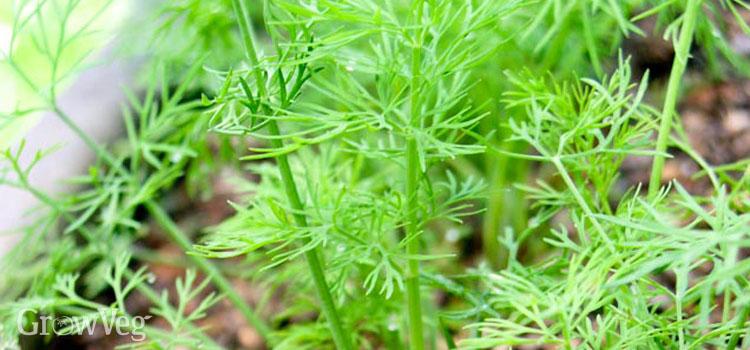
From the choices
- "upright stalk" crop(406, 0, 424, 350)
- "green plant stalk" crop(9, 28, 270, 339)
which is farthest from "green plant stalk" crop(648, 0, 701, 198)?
"green plant stalk" crop(9, 28, 270, 339)

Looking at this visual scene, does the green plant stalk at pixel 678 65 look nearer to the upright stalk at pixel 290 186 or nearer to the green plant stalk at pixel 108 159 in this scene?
the upright stalk at pixel 290 186

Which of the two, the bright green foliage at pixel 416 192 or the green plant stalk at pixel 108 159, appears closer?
the bright green foliage at pixel 416 192

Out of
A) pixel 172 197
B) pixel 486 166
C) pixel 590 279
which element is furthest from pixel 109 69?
pixel 590 279

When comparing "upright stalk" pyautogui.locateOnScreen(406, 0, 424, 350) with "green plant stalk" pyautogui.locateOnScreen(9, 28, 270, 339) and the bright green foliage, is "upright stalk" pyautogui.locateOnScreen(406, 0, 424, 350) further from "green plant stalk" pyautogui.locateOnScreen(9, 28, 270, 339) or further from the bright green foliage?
"green plant stalk" pyautogui.locateOnScreen(9, 28, 270, 339)

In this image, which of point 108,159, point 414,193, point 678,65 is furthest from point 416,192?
point 108,159

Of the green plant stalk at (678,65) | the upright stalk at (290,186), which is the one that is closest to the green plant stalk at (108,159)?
the upright stalk at (290,186)

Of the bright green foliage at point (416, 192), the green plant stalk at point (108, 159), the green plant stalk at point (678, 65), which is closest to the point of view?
the bright green foliage at point (416, 192)

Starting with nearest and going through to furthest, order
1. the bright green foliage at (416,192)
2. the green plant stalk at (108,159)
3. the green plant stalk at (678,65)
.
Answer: the bright green foliage at (416,192) → the green plant stalk at (678,65) → the green plant stalk at (108,159)

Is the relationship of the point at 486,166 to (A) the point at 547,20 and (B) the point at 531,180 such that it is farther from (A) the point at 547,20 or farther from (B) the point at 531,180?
(A) the point at 547,20
